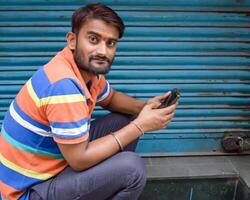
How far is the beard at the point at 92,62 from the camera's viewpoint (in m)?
1.97

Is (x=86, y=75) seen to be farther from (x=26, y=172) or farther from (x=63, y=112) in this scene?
(x=26, y=172)

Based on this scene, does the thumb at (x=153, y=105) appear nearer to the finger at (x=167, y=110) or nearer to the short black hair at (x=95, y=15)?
the finger at (x=167, y=110)

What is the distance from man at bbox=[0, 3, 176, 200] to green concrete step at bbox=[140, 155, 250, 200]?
0.82 m

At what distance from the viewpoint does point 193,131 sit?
121 inches

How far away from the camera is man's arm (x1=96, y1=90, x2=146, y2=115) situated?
96.6 inches

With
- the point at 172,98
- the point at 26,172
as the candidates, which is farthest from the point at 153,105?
the point at 26,172

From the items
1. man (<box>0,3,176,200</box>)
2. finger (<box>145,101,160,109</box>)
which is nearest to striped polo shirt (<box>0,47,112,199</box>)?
man (<box>0,3,176,200</box>)

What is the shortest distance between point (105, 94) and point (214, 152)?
3.99 ft

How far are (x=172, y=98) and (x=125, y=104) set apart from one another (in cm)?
40

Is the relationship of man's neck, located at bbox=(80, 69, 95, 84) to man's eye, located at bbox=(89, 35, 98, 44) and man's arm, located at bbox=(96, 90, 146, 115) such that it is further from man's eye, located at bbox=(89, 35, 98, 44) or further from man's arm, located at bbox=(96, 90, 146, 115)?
man's arm, located at bbox=(96, 90, 146, 115)

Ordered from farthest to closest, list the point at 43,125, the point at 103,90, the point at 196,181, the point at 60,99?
the point at 196,181 < the point at 103,90 < the point at 43,125 < the point at 60,99

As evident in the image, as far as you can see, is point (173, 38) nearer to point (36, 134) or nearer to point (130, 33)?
point (130, 33)

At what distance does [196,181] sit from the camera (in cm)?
284

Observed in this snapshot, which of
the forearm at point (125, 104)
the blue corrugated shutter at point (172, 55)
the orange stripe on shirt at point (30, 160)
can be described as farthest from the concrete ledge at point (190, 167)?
the orange stripe on shirt at point (30, 160)
